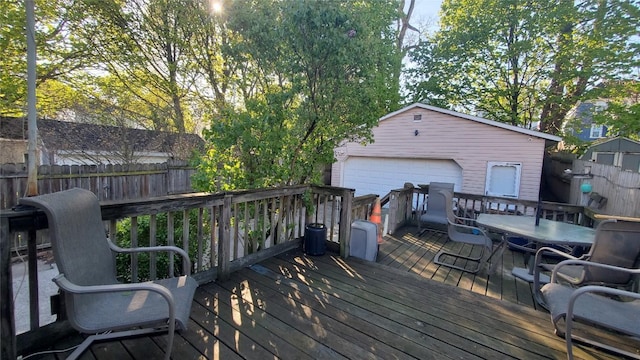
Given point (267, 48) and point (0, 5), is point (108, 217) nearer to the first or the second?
point (267, 48)

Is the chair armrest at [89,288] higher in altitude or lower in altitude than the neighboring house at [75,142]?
lower

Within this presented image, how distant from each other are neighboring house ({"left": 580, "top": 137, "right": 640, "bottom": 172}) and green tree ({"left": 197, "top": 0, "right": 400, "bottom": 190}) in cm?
893

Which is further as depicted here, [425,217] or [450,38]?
[450,38]

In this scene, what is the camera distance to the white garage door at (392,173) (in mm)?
8633

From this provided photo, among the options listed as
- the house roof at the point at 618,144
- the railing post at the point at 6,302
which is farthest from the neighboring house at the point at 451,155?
the railing post at the point at 6,302

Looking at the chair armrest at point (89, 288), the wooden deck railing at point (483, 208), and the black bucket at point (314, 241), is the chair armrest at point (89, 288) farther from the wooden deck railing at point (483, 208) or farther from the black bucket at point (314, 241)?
the wooden deck railing at point (483, 208)

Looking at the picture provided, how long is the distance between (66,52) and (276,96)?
7625 mm

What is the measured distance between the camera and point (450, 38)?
11422mm

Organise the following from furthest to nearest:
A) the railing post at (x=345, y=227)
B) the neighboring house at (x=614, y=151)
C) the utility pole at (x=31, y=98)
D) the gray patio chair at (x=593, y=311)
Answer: the neighboring house at (x=614, y=151)
the railing post at (x=345, y=227)
the utility pole at (x=31, y=98)
the gray patio chair at (x=593, y=311)

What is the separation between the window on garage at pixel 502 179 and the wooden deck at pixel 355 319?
17.4ft

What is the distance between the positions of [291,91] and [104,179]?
571cm

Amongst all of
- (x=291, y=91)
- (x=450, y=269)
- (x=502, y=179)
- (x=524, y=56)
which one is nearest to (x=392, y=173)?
(x=502, y=179)

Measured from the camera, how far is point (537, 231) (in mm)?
3035

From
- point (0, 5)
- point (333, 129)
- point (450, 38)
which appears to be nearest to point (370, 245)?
point (333, 129)
